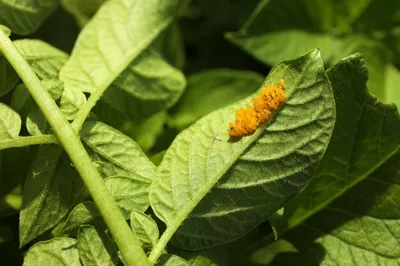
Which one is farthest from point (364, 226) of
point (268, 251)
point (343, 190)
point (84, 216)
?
point (84, 216)

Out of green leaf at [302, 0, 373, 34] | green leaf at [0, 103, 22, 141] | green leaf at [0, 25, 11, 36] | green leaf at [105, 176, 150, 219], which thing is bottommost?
green leaf at [0, 103, 22, 141]

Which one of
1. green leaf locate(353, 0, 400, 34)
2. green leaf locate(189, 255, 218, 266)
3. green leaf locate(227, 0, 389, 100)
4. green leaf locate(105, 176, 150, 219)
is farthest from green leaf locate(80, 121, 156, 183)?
green leaf locate(353, 0, 400, 34)

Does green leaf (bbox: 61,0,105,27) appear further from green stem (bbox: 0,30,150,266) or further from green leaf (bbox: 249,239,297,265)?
green leaf (bbox: 249,239,297,265)

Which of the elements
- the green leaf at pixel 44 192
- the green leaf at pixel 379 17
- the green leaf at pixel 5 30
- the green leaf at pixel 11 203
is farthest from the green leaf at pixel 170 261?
the green leaf at pixel 379 17

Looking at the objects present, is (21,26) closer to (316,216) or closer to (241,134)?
(241,134)

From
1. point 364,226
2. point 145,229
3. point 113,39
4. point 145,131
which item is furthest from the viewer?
point 145,131

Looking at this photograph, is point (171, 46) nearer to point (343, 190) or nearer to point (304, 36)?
point (304, 36)
